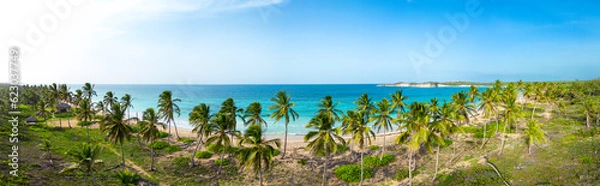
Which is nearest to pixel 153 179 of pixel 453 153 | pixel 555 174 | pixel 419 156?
pixel 419 156

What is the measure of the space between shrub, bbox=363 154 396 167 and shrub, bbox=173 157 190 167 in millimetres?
25918

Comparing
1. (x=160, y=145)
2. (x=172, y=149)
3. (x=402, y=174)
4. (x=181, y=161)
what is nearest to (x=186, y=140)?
(x=160, y=145)

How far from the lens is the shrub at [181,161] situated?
128 ft

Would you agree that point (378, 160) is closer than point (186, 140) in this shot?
Yes

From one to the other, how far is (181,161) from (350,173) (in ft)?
80.1

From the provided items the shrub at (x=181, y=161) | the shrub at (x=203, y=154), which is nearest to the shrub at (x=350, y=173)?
the shrub at (x=203, y=154)

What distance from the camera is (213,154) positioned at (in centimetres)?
4316

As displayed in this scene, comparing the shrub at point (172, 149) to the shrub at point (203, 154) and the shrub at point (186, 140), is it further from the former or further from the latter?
the shrub at point (203, 154)

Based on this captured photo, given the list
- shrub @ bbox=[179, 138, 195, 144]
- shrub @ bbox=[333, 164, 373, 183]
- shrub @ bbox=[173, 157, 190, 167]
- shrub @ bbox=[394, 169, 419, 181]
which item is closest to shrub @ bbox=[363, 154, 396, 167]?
shrub @ bbox=[333, 164, 373, 183]

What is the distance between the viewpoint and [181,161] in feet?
131

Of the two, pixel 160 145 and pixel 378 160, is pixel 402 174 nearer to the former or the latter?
pixel 378 160

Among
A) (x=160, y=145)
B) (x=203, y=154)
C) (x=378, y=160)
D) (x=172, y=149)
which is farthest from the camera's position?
(x=160, y=145)

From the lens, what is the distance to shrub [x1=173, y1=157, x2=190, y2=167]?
39.1 meters

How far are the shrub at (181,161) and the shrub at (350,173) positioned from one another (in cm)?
2141
